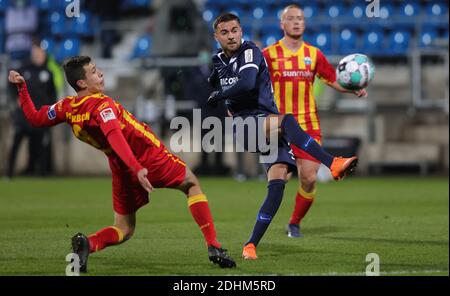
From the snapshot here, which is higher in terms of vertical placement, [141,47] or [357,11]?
[357,11]

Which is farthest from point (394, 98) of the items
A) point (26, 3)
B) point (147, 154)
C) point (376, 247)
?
point (147, 154)

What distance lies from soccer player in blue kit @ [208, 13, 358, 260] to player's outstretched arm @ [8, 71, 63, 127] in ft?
4.31

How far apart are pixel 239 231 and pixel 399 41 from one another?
11.8 m

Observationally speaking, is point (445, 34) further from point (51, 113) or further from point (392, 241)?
point (51, 113)

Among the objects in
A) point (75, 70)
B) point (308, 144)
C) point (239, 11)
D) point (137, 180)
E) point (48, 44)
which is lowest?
point (137, 180)

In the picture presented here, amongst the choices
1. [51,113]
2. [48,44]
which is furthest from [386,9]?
[51,113]

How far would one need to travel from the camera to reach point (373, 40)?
2061 cm

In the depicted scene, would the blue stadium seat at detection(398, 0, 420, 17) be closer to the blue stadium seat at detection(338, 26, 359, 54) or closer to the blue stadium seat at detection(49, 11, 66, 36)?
the blue stadium seat at detection(338, 26, 359, 54)

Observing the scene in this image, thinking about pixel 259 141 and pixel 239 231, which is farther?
A: pixel 239 231

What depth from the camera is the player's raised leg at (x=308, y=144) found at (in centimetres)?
728

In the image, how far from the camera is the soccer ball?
920 cm

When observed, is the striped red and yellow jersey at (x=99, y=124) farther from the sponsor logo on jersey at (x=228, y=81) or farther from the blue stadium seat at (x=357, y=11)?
the blue stadium seat at (x=357, y=11)

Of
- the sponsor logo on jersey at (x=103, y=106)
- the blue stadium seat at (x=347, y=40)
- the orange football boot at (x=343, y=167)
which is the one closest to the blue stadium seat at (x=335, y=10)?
the blue stadium seat at (x=347, y=40)
